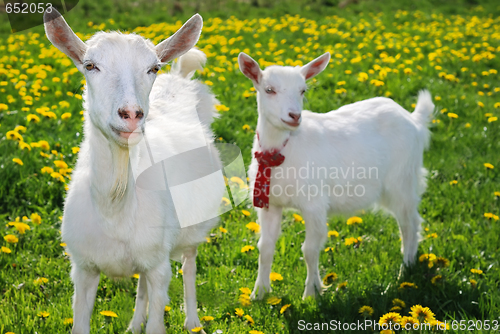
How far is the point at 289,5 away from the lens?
14945 millimetres

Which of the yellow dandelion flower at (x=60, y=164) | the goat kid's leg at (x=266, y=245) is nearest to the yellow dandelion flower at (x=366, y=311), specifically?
the goat kid's leg at (x=266, y=245)

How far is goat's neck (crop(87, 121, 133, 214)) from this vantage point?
8.30ft

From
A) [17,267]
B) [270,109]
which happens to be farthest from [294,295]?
[17,267]

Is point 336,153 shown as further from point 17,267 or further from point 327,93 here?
point 327,93

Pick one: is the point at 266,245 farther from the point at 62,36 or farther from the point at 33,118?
the point at 33,118

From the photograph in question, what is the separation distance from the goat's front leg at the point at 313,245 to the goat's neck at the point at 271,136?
0.56m

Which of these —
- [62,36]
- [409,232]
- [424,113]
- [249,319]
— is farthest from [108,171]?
[424,113]

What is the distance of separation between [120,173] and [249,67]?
1653 millimetres

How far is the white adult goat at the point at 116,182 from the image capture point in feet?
7.60

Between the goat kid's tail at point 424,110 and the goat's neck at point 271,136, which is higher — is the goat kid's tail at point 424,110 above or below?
below

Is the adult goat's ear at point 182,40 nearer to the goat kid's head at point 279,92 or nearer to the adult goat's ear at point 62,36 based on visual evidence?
the adult goat's ear at point 62,36

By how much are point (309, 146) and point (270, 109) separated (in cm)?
45

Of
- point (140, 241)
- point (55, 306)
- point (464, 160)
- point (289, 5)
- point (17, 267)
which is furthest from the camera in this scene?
point (289, 5)

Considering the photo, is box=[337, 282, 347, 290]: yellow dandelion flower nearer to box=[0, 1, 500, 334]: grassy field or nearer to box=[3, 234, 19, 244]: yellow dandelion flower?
box=[0, 1, 500, 334]: grassy field
